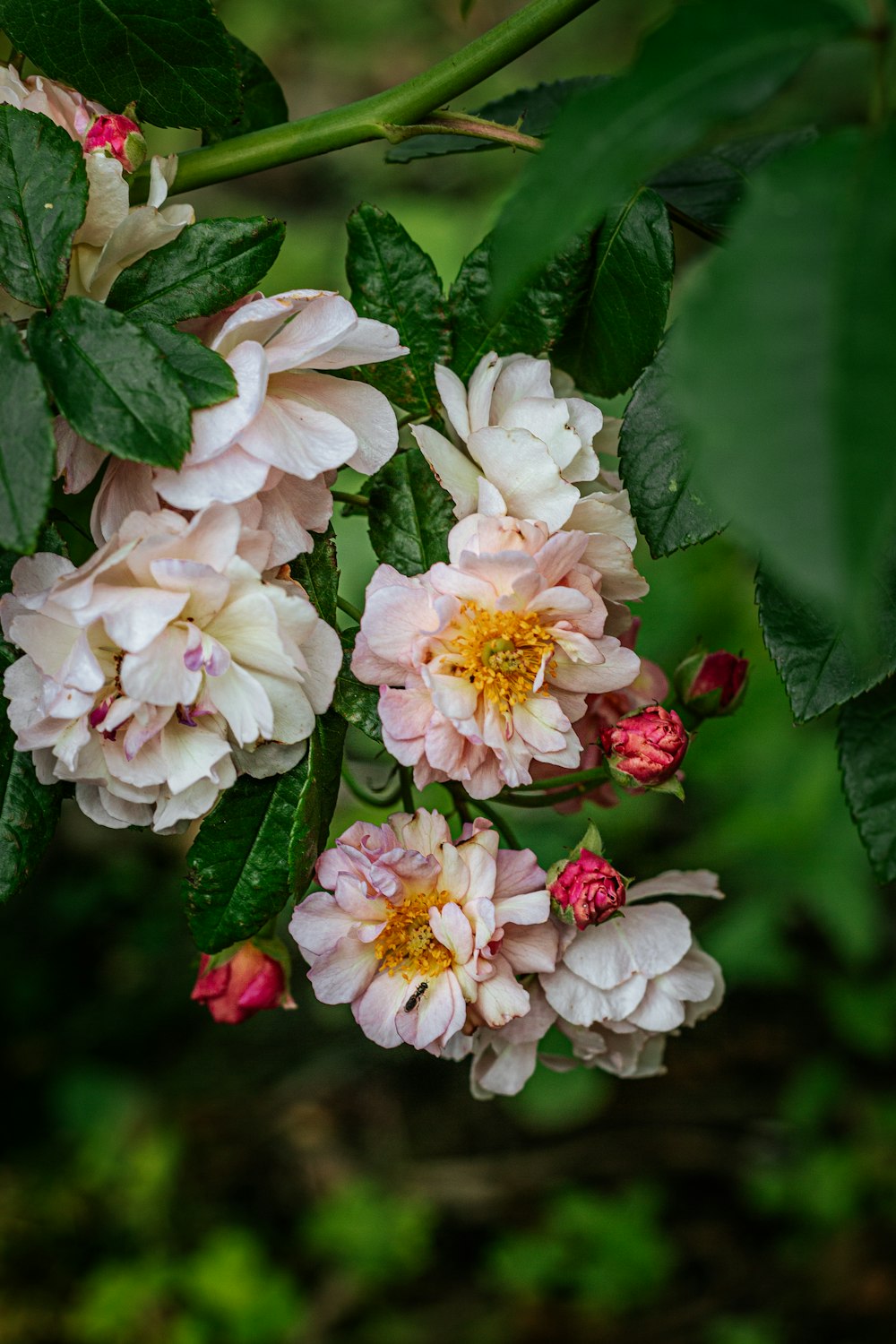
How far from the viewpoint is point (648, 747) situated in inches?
24.9

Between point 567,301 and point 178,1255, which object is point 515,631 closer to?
point 567,301

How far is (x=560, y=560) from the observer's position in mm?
564

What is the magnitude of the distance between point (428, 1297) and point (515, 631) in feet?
5.81

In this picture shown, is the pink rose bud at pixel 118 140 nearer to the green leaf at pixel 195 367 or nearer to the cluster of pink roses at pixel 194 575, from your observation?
the cluster of pink roses at pixel 194 575

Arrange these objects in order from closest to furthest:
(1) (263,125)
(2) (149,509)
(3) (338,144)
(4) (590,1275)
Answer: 1. (2) (149,509)
2. (3) (338,144)
3. (1) (263,125)
4. (4) (590,1275)

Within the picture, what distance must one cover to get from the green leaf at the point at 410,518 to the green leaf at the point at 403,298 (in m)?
0.05

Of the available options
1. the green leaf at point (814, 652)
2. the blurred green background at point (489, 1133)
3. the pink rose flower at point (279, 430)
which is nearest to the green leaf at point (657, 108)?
the pink rose flower at point (279, 430)

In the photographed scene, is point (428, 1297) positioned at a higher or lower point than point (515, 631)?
lower

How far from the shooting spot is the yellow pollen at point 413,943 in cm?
61

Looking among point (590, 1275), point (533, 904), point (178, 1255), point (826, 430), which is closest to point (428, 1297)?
point (590, 1275)

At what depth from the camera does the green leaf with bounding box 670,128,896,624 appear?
284mm

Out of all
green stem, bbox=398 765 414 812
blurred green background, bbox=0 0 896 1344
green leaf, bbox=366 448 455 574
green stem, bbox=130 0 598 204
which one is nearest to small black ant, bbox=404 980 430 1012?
green stem, bbox=398 765 414 812

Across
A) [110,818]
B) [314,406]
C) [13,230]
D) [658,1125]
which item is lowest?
[658,1125]

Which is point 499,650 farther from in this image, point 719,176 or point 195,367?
point 719,176
